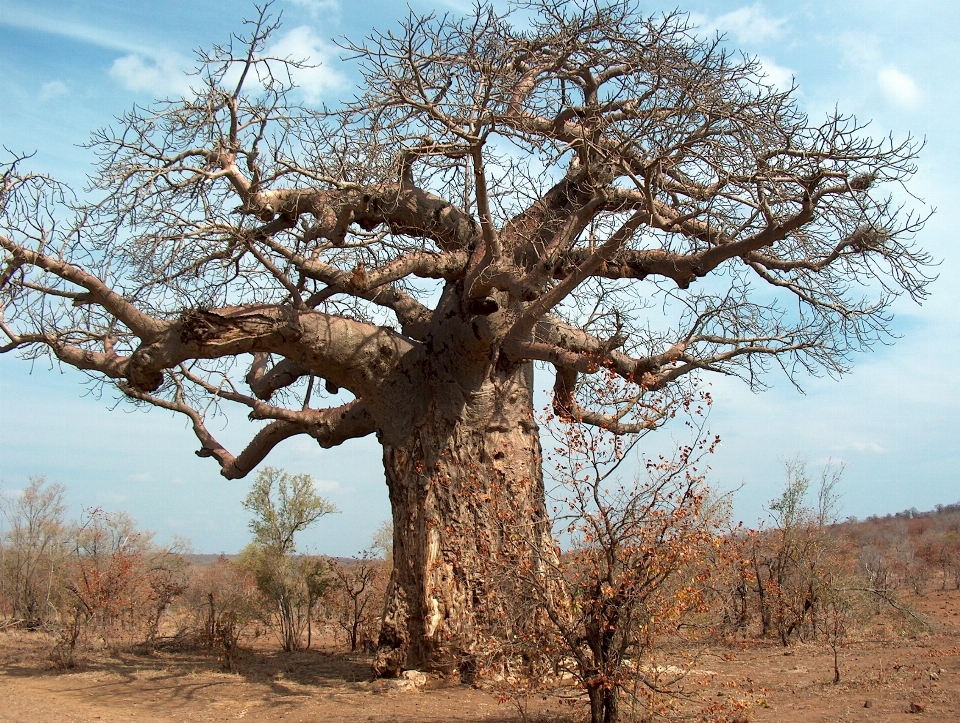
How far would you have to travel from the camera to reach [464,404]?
661 centimetres

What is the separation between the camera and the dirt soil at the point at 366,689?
488 centimetres

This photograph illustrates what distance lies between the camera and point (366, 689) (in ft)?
19.7

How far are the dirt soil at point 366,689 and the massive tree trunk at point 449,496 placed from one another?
378 mm

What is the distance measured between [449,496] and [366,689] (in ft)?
4.99

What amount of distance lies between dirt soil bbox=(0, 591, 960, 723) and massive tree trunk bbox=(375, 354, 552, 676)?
38 centimetres

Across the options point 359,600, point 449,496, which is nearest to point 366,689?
point 449,496

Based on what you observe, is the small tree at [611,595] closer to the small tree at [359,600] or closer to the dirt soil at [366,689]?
the dirt soil at [366,689]

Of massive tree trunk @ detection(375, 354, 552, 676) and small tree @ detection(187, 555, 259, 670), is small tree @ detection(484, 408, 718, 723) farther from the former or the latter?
small tree @ detection(187, 555, 259, 670)

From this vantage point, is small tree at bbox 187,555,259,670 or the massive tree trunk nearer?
the massive tree trunk

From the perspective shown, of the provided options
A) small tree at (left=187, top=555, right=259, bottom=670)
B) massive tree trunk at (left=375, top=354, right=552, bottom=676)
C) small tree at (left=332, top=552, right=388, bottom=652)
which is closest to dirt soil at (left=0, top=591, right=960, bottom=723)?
small tree at (left=187, top=555, right=259, bottom=670)

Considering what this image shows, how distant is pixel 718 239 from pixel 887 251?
1.19m

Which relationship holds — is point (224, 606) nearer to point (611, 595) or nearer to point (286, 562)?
point (286, 562)

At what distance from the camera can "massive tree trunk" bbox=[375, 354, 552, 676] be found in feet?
19.9

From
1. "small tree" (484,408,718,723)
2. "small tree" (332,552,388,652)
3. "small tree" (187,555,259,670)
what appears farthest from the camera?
"small tree" (332,552,388,652)
